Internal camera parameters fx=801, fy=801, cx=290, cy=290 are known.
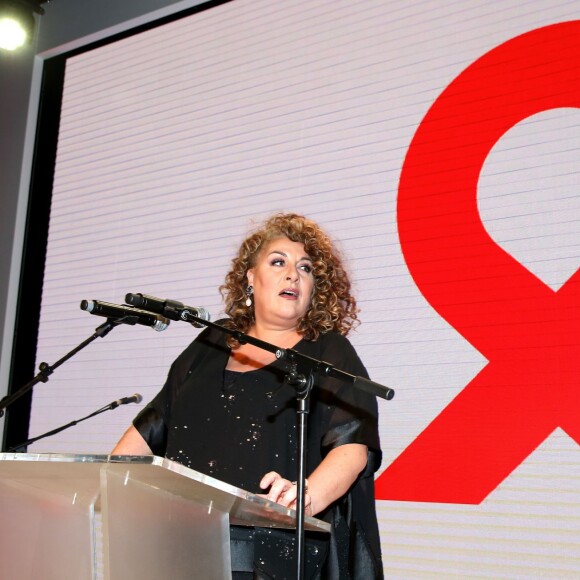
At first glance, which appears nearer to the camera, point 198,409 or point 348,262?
point 198,409

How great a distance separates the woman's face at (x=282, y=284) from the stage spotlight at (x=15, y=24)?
234 cm

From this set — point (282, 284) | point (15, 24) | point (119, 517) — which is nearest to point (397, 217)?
point (282, 284)

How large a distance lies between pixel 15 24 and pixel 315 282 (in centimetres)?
259

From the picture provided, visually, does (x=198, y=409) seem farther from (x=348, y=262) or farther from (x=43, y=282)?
(x=43, y=282)

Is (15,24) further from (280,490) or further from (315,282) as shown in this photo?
(280,490)

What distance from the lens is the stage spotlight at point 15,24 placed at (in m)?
4.20

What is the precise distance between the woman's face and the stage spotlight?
2.34m

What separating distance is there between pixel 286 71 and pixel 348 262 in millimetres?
954

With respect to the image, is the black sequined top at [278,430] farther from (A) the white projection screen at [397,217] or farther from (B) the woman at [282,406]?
(A) the white projection screen at [397,217]

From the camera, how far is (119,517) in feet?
4.69

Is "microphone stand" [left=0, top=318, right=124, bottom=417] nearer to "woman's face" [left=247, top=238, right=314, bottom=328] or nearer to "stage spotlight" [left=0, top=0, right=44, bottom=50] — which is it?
"woman's face" [left=247, top=238, right=314, bottom=328]

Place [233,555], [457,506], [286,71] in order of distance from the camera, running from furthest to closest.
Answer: [286,71]
[457,506]
[233,555]

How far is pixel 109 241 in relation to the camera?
12.4ft

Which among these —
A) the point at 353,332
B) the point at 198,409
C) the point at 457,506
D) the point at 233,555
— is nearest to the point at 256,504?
the point at 233,555
